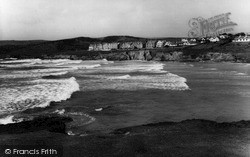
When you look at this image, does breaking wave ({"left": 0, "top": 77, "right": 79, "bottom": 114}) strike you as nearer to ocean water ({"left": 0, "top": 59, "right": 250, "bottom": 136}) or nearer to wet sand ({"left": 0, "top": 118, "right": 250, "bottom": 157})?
ocean water ({"left": 0, "top": 59, "right": 250, "bottom": 136})

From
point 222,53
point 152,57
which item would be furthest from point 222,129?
point 152,57

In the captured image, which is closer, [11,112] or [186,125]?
[186,125]

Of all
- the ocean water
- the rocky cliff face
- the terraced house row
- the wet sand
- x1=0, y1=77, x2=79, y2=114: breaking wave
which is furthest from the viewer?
the terraced house row

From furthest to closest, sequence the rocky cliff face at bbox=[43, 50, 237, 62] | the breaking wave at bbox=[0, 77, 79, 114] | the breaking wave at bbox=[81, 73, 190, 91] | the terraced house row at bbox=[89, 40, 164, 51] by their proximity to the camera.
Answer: the terraced house row at bbox=[89, 40, 164, 51] → the rocky cliff face at bbox=[43, 50, 237, 62] → the breaking wave at bbox=[81, 73, 190, 91] → the breaking wave at bbox=[0, 77, 79, 114]

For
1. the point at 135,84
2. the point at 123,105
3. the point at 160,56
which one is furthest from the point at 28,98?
the point at 160,56

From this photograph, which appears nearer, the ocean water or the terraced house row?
the ocean water

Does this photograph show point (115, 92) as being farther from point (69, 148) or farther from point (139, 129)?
point (69, 148)

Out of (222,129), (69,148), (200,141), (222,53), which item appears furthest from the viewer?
(222,53)

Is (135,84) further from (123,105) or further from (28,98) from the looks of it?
(28,98)

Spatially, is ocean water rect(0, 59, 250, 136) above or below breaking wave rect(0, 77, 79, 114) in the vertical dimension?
below

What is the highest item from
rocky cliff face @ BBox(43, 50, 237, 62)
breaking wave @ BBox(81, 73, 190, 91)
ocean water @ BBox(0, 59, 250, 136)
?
rocky cliff face @ BBox(43, 50, 237, 62)

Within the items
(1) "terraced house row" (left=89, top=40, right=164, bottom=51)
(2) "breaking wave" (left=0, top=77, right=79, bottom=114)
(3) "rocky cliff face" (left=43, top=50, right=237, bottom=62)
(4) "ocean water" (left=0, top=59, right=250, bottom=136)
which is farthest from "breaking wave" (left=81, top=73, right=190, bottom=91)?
(1) "terraced house row" (left=89, top=40, right=164, bottom=51)

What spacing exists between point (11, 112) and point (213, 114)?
1245 cm

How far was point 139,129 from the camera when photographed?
13789mm
